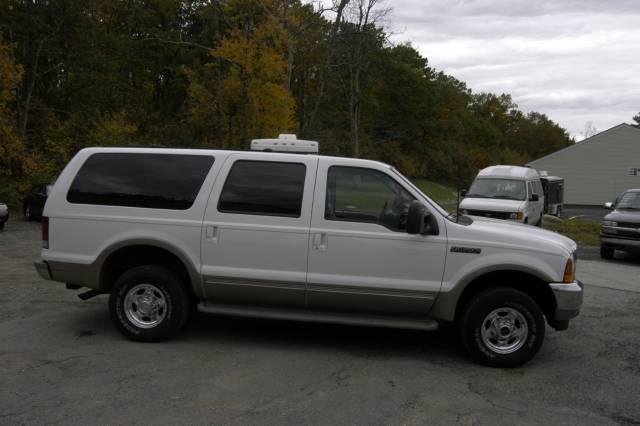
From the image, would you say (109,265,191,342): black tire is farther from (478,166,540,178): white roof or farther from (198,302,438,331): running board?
(478,166,540,178): white roof

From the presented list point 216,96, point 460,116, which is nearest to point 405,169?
point 460,116

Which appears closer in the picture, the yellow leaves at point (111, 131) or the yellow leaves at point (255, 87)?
the yellow leaves at point (255, 87)

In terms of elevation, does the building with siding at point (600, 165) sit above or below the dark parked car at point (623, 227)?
above

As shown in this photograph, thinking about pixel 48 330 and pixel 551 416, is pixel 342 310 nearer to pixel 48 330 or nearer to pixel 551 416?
pixel 551 416

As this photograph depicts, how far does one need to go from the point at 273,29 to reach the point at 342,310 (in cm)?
2995

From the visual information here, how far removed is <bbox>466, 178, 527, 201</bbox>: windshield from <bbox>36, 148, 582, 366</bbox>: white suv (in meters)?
11.6

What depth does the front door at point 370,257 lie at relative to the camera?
18.4ft

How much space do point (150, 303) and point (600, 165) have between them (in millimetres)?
50731

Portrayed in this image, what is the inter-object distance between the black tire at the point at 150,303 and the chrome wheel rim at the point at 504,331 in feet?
9.79

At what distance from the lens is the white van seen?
53.5 ft

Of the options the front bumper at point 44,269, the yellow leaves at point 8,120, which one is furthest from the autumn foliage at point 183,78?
the front bumper at point 44,269

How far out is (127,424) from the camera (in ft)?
13.6

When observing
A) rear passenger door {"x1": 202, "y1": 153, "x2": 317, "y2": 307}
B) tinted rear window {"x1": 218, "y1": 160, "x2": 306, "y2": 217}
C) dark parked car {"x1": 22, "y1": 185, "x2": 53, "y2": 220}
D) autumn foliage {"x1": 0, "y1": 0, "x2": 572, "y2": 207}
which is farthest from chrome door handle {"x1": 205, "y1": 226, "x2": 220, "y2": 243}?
autumn foliage {"x1": 0, "y1": 0, "x2": 572, "y2": 207}

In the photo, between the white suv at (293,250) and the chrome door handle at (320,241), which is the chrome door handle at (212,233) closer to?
the white suv at (293,250)
